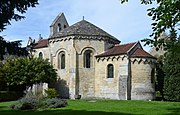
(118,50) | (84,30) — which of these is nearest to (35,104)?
(118,50)

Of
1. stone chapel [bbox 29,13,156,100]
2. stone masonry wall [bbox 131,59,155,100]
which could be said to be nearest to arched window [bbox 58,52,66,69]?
stone chapel [bbox 29,13,156,100]

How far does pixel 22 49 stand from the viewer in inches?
592

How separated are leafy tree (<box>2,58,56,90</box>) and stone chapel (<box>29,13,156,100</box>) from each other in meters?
3.14

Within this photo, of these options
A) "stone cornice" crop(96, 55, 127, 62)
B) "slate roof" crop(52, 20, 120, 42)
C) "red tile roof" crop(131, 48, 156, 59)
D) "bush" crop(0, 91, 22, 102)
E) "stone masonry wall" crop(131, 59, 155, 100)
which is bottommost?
"bush" crop(0, 91, 22, 102)

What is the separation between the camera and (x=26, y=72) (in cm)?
3716

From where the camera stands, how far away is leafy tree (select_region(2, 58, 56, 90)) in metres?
37.2

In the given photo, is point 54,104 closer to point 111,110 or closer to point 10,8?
point 111,110

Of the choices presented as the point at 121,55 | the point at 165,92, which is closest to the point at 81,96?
the point at 121,55

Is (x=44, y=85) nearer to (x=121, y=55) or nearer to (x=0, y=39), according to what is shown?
(x=121, y=55)

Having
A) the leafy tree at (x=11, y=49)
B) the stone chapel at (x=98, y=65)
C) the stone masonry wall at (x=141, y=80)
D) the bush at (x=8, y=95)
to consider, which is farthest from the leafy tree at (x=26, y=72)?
the leafy tree at (x=11, y=49)

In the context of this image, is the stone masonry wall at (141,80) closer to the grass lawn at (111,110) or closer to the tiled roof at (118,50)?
the tiled roof at (118,50)

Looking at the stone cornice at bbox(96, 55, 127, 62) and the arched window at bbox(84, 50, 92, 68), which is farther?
the arched window at bbox(84, 50, 92, 68)

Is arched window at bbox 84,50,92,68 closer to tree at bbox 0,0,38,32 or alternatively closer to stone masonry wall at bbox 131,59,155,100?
stone masonry wall at bbox 131,59,155,100

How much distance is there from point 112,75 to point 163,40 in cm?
2697
